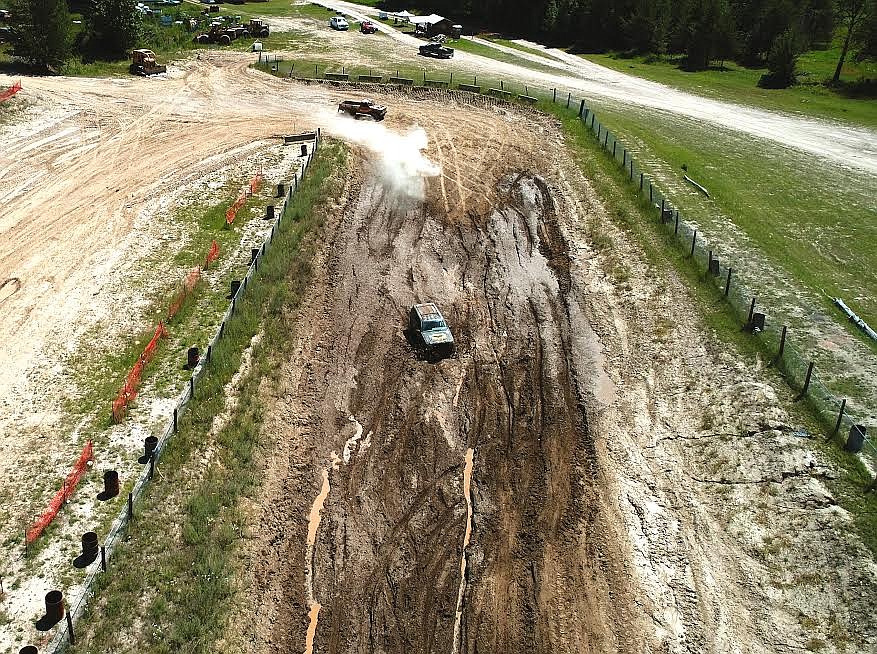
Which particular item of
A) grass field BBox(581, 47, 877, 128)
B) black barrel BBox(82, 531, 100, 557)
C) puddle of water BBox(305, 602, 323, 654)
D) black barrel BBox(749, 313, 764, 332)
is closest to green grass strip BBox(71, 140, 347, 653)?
black barrel BBox(82, 531, 100, 557)

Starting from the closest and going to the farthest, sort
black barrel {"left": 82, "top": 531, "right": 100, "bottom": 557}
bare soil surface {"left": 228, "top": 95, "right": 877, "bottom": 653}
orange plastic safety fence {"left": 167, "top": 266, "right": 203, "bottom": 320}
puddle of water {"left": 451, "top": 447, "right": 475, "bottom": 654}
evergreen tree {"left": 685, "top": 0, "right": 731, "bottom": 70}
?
1. black barrel {"left": 82, "top": 531, "right": 100, "bottom": 557}
2. puddle of water {"left": 451, "top": 447, "right": 475, "bottom": 654}
3. bare soil surface {"left": 228, "top": 95, "right": 877, "bottom": 653}
4. orange plastic safety fence {"left": 167, "top": 266, "right": 203, "bottom": 320}
5. evergreen tree {"left": 685, "top": 0, "right": 731, "bottom": 70}

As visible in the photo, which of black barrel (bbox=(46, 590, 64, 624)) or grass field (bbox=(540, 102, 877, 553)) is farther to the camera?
grass field (bbox=(540, 102, 877, 553))

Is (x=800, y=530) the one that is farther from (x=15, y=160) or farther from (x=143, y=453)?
(x=15, y=160)

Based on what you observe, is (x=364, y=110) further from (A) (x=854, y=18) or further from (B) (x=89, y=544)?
(A) (x=854, y=18)

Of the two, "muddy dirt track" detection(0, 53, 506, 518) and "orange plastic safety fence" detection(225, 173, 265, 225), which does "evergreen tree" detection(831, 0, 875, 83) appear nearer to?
"muddy dirt track" detection(0, 53, 506, 518)

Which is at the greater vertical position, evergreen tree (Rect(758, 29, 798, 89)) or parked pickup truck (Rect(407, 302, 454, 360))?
evergreen tree (Rect(758, 29, 798, 89))

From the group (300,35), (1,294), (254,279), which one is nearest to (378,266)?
(254,279)
